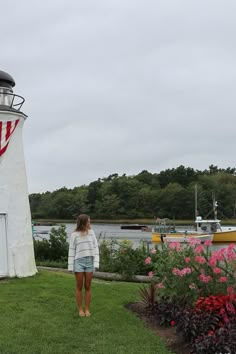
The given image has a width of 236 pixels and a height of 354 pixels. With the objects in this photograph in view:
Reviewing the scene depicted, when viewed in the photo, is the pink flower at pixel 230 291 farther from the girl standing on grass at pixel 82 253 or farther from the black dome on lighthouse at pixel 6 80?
the black dome on lighthouse at pixel 6 80

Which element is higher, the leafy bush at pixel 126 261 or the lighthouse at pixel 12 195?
the lighthouse at pixel 12 195

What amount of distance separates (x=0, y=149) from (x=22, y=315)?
5.61 metres

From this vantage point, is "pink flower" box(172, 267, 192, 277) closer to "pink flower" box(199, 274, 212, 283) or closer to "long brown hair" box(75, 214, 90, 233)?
"pink flower" box(199, 274, 212, 283)

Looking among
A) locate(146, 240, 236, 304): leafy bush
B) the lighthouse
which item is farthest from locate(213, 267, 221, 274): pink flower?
the lighthouse

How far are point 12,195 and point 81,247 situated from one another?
5.27 m

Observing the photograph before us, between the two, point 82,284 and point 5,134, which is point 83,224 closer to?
point 82,284

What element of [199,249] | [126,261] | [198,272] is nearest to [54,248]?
[126,261]

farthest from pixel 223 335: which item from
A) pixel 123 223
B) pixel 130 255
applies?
pixel 123 223

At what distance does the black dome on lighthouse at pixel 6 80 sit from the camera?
1343 cm

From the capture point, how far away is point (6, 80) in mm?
13523

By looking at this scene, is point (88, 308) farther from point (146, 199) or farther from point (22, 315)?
point (146, 199)

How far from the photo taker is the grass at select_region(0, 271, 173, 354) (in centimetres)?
698

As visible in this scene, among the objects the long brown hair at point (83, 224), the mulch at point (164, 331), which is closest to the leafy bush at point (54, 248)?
the mulch at point (164, 331)

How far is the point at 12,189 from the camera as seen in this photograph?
Result: 44.0 ft
